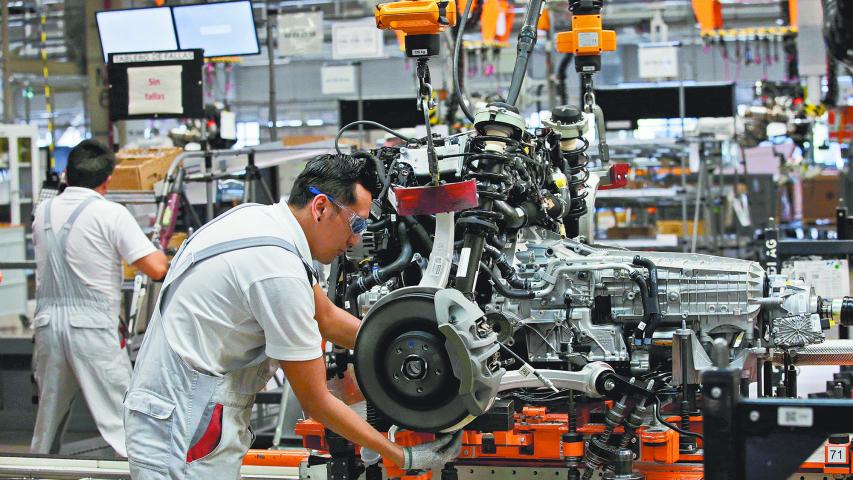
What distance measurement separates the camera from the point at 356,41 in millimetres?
11047

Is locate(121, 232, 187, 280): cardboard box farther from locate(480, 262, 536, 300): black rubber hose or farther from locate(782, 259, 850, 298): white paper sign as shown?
locate(782, 259, 850, 298): white paper sign

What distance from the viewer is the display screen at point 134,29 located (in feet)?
27.6

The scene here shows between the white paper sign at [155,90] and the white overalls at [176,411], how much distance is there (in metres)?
4.51

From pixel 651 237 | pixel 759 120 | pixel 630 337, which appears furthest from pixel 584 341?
pixel 759 120

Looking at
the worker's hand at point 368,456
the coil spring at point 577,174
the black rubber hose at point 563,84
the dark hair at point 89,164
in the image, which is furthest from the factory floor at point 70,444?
the black rubber hose at point 563,84

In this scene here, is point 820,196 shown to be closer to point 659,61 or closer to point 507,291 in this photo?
point 659,61

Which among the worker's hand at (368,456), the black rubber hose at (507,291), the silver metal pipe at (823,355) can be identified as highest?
the black rubber hose at (507,291)

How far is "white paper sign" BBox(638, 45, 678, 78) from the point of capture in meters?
11.2

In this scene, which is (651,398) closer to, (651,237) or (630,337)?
(630,337)

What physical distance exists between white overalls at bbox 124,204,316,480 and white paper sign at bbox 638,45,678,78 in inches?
344

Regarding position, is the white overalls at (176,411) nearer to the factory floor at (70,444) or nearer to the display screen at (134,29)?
the factory floor at (70,444)

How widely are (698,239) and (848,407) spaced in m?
9.35

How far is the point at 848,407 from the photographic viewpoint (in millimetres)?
2082

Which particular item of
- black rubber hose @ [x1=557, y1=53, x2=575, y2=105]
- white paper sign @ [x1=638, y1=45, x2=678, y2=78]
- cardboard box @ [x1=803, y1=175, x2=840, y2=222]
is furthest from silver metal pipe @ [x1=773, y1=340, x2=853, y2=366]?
cardboard box @ [x1=803, y1=175, x2=840, y2=222]
